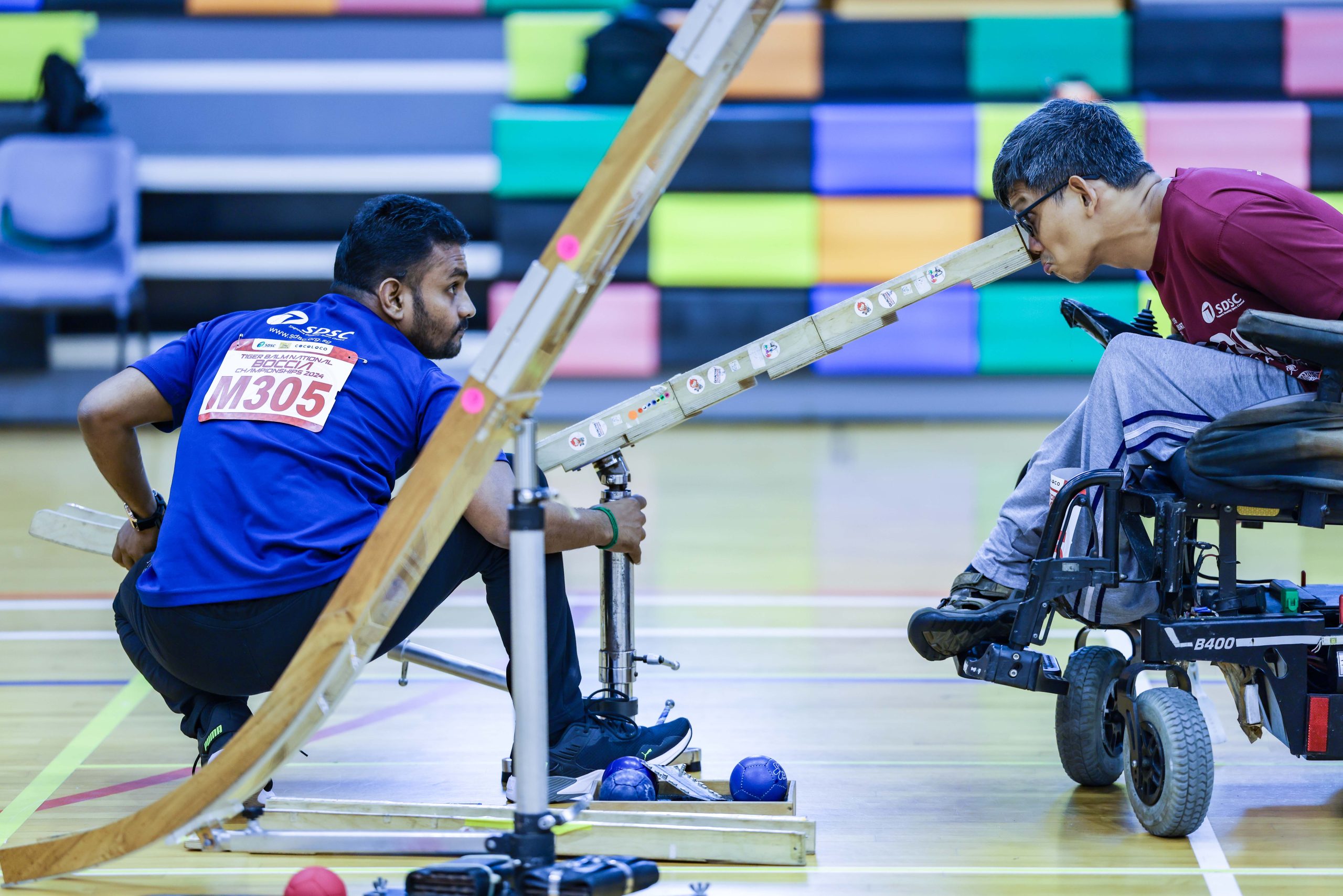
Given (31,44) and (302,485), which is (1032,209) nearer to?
(302,485)

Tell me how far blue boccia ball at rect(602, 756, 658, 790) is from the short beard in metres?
0.78

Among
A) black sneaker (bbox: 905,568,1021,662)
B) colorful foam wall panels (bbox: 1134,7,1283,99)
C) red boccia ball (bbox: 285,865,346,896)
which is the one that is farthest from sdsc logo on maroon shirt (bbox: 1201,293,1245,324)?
colorful foam wall panels (bbox: 1134,7,1283,99)

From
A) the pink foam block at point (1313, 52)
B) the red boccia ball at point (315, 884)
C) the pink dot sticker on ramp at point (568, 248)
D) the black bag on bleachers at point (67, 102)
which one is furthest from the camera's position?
the pink foam block at point (1313, 52)

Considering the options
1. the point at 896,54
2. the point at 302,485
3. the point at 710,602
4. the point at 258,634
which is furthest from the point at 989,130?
the point at 258,634

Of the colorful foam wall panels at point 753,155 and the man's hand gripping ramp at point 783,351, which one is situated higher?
the colorful foam wall panels at point 753,155

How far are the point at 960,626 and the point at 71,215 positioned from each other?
23.4ft

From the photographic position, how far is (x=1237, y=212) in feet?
7.81

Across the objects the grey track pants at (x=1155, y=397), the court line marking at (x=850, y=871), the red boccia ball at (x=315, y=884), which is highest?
the grey track pants at (x=1155, y=397)

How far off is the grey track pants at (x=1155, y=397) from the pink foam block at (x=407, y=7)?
6988mm

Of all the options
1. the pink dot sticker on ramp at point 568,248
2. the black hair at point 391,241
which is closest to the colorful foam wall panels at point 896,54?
the black hair at point 391,241

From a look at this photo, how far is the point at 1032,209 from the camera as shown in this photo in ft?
8.32

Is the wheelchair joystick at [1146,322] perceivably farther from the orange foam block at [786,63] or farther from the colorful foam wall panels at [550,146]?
the orange foam block at [786,63]

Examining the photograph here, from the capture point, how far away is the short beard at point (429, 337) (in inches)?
99.0

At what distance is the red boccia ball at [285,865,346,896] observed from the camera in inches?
76.3
